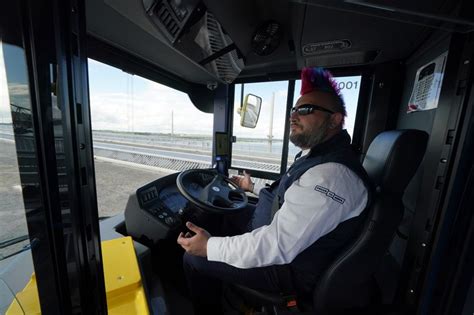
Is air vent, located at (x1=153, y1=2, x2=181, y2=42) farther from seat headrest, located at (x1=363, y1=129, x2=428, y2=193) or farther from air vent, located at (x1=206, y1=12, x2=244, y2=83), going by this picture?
seat headrest, located at (x1=363, y1=129, x2=428, y2=193)

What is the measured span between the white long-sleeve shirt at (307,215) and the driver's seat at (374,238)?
70mm

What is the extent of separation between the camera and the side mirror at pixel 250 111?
1992 millimetres

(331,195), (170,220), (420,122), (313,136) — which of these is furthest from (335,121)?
(170,220)

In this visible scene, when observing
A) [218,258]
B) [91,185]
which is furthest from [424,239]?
[91,185]

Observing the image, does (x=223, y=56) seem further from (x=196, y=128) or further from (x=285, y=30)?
(x=196, y=128)

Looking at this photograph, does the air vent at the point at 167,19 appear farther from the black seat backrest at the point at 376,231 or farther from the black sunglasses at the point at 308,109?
the black seat backrest at the point at 376,231

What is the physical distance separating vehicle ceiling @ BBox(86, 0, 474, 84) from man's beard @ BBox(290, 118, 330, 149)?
0.44 metres

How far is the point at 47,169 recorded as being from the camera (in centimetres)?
36

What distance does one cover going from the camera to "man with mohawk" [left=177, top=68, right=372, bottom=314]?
0.69 m

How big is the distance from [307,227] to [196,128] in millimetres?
1487

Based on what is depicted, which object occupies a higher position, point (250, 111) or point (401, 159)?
point (250, 111)

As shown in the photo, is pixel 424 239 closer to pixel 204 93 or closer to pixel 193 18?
pixel 193 18

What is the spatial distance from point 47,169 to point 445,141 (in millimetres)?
1073

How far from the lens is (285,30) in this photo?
138 cm
